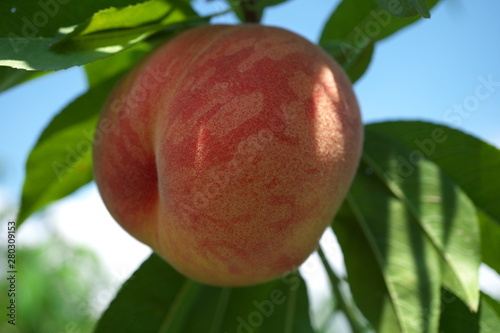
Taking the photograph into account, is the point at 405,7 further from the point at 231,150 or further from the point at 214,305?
the point at 214,305

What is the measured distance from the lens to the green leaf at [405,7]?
2.39ft

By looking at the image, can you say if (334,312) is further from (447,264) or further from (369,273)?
(447,264)

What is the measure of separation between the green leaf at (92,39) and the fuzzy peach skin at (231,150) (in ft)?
0.19

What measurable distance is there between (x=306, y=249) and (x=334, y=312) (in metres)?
0.71

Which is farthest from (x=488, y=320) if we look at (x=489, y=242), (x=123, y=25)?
(x=123, y=25)

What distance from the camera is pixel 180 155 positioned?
0.77 m

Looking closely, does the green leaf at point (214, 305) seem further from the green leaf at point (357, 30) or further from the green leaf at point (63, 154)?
the green leaf at point (357, 30)

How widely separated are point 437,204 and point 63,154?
0.81 metres

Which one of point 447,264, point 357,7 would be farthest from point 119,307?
point 357,7

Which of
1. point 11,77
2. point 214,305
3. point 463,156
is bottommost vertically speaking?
point 214,305

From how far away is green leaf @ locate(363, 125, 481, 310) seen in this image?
0.98 meters

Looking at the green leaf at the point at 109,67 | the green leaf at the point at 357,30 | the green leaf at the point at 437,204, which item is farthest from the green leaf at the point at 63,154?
the green leaf at the point at 437,204

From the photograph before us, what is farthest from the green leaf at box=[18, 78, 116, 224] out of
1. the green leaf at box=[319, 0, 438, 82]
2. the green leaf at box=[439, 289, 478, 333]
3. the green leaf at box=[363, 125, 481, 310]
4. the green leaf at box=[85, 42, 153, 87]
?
the green leaf at box=[439, 289, 478, 333]

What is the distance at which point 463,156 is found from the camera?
116 cm
